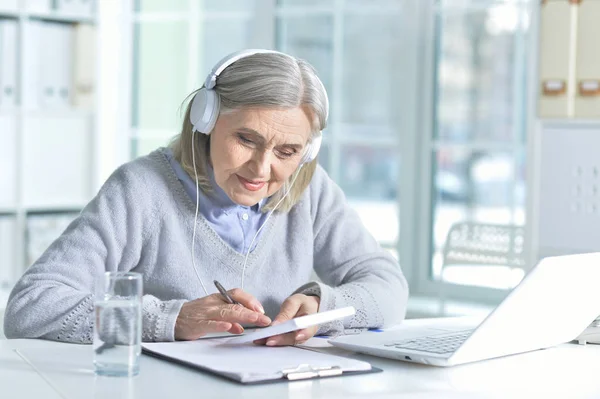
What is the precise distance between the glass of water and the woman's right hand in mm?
230

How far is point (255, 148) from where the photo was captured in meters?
1.65

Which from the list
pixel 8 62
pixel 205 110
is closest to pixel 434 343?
pixel 205 110

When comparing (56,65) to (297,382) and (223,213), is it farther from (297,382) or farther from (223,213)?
(297,382)

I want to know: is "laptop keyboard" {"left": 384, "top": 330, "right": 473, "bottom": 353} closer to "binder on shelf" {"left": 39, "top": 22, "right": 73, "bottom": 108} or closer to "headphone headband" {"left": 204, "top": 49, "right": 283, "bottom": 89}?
"headphone headband" {"left": 204, "top": 49, "right": 283, "bottom": 89}

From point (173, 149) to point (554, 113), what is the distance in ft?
4.91

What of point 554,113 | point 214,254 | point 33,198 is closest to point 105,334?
point 214,254

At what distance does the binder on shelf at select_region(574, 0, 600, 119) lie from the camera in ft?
9.16

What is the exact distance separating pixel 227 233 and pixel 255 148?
21 centimetres

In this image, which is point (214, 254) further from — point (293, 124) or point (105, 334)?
point (105, 334)

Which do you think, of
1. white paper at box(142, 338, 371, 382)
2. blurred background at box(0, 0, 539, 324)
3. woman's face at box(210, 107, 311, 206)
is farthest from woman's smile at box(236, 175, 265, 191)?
blurred background at box(0, 0, 539, 324)

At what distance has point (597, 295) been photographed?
1.46m

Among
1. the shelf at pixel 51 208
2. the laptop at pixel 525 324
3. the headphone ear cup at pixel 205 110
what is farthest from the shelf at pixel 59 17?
the laptop at pixel 525 324

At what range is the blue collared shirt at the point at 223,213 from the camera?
1761 millimetres

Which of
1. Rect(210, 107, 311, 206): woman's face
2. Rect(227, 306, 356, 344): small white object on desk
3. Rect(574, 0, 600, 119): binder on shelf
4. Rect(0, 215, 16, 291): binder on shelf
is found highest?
Rect(574, 0, 600, 119): binder on shelf
